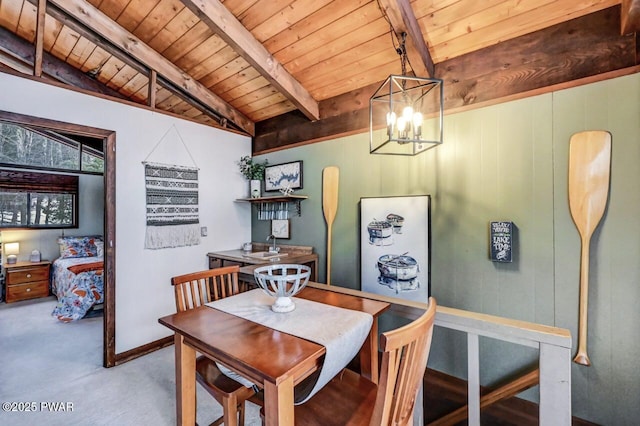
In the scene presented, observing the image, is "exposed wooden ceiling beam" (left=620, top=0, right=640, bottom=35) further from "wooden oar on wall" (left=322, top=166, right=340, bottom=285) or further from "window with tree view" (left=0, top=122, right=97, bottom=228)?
"window with tree view" (left=0, top=122, right=97, bottom=228)

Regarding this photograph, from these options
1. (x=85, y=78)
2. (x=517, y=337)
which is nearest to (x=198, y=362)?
(x=517, y=337)

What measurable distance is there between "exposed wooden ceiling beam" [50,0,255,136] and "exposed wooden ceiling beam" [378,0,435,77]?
239 centimetres

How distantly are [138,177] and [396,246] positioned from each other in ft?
8.97

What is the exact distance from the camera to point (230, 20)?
239 cm

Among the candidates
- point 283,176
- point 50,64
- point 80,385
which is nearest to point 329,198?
point 283,176

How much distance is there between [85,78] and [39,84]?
1.31m

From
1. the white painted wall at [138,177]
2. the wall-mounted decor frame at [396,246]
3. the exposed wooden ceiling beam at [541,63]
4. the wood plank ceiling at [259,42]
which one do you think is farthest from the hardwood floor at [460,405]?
the white painted wall at [138,177]

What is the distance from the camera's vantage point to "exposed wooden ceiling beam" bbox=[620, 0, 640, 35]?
5.19 ft

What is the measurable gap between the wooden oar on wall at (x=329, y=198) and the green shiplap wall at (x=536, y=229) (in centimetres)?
55

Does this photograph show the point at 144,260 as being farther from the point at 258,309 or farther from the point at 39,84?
the point at 258,309

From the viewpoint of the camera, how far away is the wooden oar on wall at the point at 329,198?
10.2 ft

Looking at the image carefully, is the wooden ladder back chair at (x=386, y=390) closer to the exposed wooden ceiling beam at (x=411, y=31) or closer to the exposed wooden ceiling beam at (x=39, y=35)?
the exposed wooden ceiling beam at (x=411, y=31)

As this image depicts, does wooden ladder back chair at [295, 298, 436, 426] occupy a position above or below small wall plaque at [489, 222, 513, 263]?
below

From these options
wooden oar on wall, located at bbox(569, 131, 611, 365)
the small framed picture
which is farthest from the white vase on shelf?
wooden oar on wall, located at bbox(569, 131, 611, 365)
